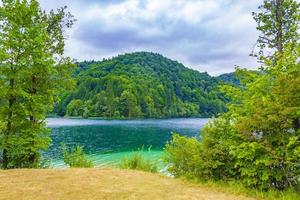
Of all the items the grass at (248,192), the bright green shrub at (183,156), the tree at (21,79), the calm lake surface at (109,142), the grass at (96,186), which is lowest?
the calm lake surface at (109,142)

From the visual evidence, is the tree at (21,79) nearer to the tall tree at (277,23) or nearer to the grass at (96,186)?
the grass at (96,186)

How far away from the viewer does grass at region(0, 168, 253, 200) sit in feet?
23.0

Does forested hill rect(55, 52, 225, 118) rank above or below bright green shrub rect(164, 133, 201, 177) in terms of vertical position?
above

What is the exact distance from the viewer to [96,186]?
25.6ft

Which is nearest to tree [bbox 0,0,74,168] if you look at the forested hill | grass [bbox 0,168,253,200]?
grass [bbox 0,168,253,200]

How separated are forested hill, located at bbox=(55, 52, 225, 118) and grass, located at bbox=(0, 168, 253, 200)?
75.7 metres

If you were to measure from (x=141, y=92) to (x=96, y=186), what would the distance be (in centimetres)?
10959

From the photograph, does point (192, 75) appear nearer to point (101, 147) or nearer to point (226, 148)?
point (101, 147)

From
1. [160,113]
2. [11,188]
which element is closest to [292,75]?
[11,188]

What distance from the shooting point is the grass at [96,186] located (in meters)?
7.00

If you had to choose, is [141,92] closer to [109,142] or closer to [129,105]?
[129,105]

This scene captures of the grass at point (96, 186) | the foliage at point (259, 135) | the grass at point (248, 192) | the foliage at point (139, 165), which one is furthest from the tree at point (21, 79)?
the grass at point (248, 192)

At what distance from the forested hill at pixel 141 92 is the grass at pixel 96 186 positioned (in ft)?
248

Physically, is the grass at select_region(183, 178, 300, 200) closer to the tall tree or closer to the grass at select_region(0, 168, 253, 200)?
the grass at select_region(0, 168, 253, 200)
